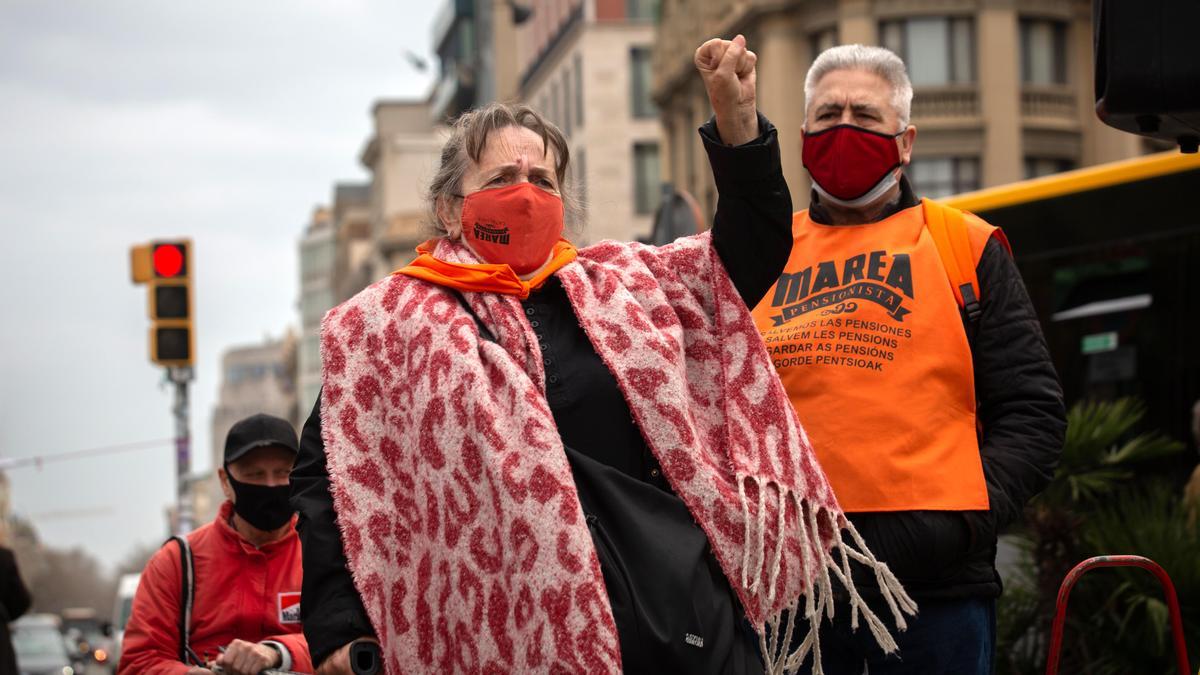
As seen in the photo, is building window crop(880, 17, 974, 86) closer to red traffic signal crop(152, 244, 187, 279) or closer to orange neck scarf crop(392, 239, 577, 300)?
red traffic signal crop(152, 244, 187, 279)

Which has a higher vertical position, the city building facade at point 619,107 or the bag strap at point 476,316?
the city building facade at point 619,107

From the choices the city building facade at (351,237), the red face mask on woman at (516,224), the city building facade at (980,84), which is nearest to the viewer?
the red face mask on woman at (516,224)

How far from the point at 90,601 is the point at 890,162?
154051 millimetres

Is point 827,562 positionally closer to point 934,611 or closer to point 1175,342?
point 934,611

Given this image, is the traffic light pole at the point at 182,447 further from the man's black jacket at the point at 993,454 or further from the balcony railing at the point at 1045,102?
the balcony railing at the point at 1045,102

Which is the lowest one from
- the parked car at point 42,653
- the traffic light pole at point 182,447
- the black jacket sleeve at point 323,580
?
the parked car at point 42,653

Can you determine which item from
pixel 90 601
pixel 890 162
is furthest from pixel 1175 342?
pixel 90 601

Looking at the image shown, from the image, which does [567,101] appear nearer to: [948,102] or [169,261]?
[948,102]

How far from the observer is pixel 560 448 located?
133 inches

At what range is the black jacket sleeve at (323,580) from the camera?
3592mm

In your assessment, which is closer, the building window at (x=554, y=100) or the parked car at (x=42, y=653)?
the parked car at (x=42, y=653)

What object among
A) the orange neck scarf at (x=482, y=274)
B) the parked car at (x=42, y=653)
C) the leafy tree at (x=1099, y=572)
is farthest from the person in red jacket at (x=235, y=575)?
the parked car at (x=42, y=653)

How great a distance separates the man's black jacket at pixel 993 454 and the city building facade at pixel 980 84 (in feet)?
108

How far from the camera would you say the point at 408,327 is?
3635 millimetres
